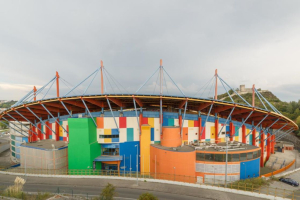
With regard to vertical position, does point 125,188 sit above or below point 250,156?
below

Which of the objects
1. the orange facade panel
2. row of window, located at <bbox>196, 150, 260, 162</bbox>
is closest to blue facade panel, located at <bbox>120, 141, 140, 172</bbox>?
the orange facade panel

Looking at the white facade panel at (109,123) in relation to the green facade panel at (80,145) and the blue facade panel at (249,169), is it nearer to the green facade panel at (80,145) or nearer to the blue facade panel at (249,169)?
the green facade panel at (80,145)

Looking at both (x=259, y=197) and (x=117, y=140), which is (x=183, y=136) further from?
(x=259, y=197)

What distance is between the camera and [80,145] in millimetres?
31609

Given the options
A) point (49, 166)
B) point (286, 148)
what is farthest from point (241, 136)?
point (49, 166)

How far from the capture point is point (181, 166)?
2886 cm

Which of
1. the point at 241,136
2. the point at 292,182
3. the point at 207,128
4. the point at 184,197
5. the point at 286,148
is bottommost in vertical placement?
the point at 286,148

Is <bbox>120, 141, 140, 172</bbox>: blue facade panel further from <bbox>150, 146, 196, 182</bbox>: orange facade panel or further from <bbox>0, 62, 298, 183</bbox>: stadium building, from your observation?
<bbox>150, 146, 196, 182</bbox>: orange facade panel

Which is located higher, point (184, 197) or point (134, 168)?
point (184, 197)

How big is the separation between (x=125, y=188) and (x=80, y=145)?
1340 cm

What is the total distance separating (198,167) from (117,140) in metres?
17.4

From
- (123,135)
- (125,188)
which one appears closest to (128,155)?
(123,135)

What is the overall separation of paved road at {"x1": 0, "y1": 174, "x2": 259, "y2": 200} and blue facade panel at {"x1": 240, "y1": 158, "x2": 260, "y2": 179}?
921 centimetres

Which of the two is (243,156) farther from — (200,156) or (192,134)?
(192,134)
